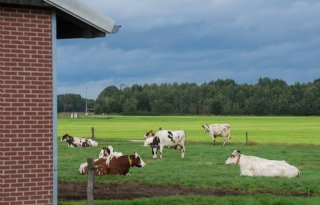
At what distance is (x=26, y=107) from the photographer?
12586mm

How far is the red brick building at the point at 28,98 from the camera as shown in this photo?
1238 cm

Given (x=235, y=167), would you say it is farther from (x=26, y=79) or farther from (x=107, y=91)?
(x=107, y=91)

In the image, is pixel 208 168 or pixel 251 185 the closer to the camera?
pixel 251 185

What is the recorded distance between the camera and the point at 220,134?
46.7m

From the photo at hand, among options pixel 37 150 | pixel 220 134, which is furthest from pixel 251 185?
pixel 220 134

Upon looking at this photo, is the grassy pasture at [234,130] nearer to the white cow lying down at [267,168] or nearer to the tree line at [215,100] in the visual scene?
the white cow lying down at [267,168]

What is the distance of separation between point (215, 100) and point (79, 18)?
15893cm

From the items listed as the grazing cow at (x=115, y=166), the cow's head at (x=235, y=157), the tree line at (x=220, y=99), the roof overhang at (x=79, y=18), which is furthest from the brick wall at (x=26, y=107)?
the tree line at (x=220, y=99)

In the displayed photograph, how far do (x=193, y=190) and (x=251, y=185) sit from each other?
2269 mm

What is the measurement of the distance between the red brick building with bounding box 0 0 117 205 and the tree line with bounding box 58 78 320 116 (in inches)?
5746

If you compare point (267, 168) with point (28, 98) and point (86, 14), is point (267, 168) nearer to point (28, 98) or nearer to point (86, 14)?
point (86, 14)

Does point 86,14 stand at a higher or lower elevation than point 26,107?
higher

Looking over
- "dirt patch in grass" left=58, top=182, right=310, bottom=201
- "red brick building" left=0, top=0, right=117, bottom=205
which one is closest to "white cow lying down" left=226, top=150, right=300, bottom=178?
"dirt patch in grass" left=58, top=182, right=310, bottom=201

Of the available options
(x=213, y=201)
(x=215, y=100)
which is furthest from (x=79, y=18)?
(x=215, y=100)
